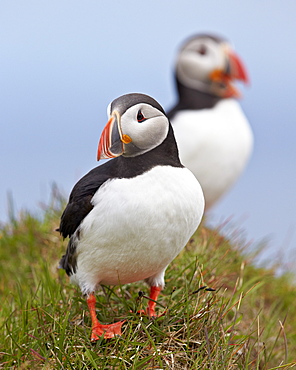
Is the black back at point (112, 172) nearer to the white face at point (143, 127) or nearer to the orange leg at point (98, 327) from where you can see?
the white face at point (143, 127)

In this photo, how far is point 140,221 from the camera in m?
2.91

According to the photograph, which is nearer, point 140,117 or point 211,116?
point 140,117

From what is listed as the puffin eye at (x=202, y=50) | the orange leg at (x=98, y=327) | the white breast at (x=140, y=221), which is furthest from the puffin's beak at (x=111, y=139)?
the puffin eye at (x=202, y=50)

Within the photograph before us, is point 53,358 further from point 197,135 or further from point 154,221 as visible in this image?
point 197,135

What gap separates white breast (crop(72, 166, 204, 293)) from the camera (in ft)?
9.59

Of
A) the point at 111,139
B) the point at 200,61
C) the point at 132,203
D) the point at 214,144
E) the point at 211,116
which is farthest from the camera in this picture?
the point at 200,61

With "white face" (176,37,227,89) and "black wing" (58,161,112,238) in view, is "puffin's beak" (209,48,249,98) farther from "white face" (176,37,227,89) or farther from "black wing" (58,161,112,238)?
"black wing" (58,161,112,238)

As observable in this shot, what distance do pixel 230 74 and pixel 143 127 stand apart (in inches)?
193

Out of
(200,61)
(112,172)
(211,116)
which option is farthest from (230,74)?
(112,172)

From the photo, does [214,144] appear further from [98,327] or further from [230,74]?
[98,327]

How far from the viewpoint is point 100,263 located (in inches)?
123

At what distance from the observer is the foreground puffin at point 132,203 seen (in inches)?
114

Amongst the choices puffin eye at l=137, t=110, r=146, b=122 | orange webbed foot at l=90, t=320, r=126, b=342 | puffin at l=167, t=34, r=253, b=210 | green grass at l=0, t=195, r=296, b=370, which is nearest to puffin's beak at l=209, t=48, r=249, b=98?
puffin at l=167, t=34, r=253, b=210

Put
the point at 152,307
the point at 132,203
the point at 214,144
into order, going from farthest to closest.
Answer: the point at 214,144 < the point at 152,307 < the point at 132,203
